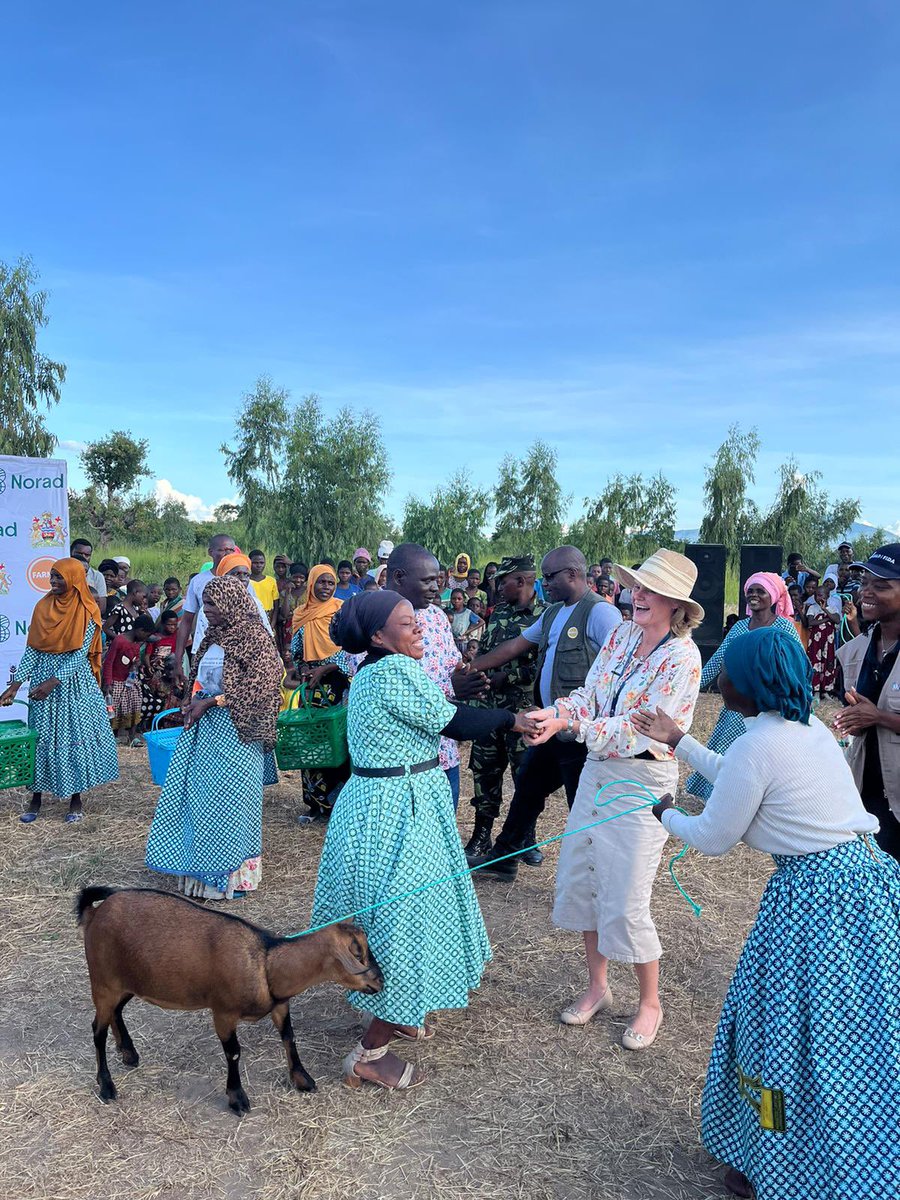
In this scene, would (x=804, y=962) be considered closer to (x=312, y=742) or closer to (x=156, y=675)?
(x=312, y=742)

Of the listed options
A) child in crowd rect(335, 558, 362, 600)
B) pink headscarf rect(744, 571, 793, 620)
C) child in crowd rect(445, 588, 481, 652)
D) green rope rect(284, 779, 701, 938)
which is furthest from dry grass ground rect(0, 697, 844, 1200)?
child in crowd rect(445, 588, 481, 652)

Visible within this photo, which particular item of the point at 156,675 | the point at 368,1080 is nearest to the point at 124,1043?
the point at 368,1080

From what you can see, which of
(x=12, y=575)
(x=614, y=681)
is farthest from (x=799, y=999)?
(x=12, y=575)

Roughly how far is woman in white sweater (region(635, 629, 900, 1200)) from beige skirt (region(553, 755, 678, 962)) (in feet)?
2.60

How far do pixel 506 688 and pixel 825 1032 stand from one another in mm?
3467

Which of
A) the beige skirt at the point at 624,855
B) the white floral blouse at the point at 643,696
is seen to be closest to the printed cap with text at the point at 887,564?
the white floral blouse at the point at 643,696

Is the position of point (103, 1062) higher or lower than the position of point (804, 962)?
lower

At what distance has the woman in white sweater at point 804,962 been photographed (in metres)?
2.30

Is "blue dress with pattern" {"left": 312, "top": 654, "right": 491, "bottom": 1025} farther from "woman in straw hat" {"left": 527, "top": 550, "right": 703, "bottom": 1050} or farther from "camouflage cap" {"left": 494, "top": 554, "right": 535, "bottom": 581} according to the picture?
"camouflage cap" {"left": 494, "top": 554, "right": 535, "bottom": 581}

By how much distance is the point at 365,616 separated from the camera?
3.12m

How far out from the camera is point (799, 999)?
2.40 m

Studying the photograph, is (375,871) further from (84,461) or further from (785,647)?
(84,461)

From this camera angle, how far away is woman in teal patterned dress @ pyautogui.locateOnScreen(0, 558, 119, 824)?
6.19m

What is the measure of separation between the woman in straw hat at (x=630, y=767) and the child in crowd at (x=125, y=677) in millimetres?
6401
